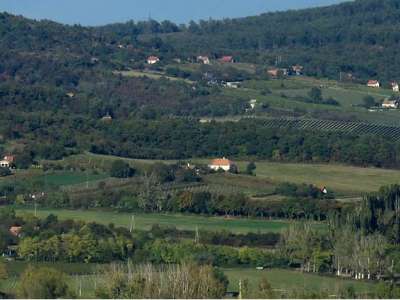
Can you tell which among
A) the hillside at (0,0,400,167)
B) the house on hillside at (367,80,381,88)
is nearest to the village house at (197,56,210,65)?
the hillside at (0,0,400,167)

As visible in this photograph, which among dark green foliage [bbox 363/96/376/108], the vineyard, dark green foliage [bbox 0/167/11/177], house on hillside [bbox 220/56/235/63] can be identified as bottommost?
dark green foliage [bbox 0/167/11/177]

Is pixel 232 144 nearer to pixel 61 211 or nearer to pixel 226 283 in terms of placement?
pixel 61 211

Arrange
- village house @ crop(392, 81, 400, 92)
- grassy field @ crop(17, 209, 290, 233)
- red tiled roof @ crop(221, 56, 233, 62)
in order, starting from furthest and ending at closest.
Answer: red tiled roof @ crop(221, 56, 233, 62)
village house @ crop(392, 81, 400, 92)
grassy field @ crop(17, 209, 290, 233)

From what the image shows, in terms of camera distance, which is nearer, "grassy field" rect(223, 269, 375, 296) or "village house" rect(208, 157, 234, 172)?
"grassy field" rect(223, 269, 375, 296)

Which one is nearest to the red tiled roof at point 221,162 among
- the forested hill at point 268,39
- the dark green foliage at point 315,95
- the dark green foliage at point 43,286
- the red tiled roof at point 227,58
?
the dark green foliage at point 315,95

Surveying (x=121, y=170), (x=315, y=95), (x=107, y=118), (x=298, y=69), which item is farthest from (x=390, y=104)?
(x=121, y=170)

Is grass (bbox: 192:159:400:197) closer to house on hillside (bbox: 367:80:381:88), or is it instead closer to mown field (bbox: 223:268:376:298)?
mown field (bbox: 223:268:376:298)

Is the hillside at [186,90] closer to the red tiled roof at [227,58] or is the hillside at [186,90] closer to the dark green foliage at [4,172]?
the red tiled roof at [227,58]

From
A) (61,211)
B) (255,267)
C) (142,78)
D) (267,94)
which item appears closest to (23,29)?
(142,78)
